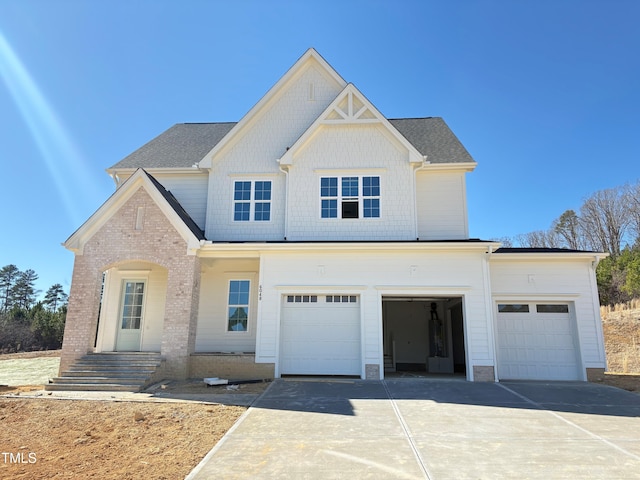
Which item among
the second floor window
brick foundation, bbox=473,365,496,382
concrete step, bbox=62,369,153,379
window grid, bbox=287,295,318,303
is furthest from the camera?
the second floor window

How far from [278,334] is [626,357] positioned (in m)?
17.9

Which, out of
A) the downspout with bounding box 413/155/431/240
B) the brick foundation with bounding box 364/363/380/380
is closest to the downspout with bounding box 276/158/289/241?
the downspout with bounding box 413/155/431/240

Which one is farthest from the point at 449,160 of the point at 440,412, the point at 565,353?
the point at 440,412

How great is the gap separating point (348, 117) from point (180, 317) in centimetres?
906

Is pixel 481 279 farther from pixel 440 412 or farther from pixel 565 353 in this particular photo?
pixel 440 412

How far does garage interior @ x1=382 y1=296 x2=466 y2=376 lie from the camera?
17188 millimetres

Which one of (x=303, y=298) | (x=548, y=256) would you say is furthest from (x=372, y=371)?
(x=548, y=256)

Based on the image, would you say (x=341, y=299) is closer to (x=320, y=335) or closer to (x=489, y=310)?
(x=320, y=335)

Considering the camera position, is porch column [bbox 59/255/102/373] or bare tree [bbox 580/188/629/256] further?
bare tree [bbox 580/188/629/256]

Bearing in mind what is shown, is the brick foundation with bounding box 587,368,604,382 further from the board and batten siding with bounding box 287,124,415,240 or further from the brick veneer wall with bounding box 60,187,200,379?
the brick veneer wall with bounding box 60,187,200,379

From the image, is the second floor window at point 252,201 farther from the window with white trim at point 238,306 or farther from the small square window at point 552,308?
the small square window at point 552,308

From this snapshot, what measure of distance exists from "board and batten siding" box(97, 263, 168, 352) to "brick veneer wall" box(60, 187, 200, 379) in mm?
2026

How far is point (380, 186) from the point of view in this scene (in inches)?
586

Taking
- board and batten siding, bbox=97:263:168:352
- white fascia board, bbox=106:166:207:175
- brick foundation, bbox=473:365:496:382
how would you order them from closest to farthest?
brick foundation, bbox=473:365:496:382
board and batten siding, bbox=97:263:168:352
white fascia board, bbox=106:166:207:175
